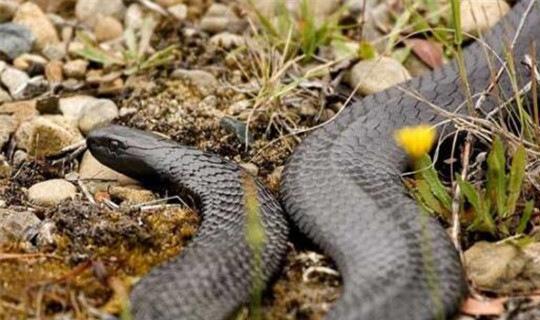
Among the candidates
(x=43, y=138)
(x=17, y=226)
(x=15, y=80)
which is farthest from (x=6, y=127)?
(x=17, y=226)

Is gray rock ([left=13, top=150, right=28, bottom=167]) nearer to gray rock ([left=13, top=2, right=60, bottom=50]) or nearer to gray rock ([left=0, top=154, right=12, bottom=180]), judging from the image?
Answer: gray rock ([left=0, top=154, right=12, bottom=180])

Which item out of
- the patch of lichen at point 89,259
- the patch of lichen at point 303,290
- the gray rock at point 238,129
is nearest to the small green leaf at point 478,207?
the patch of lichen at point 303,290

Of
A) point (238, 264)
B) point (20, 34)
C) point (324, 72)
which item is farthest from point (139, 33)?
point (238, 264)

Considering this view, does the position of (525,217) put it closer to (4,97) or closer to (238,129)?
(238,129)

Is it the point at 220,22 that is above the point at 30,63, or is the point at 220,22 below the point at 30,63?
above

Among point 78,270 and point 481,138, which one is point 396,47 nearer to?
point 481,138

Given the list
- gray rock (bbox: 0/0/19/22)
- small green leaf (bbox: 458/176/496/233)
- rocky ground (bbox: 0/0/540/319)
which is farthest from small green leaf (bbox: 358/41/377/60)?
gray rock (bbox: 0/0/19/22)

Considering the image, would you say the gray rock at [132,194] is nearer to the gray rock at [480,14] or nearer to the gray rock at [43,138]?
the gray rock at [43,138]
